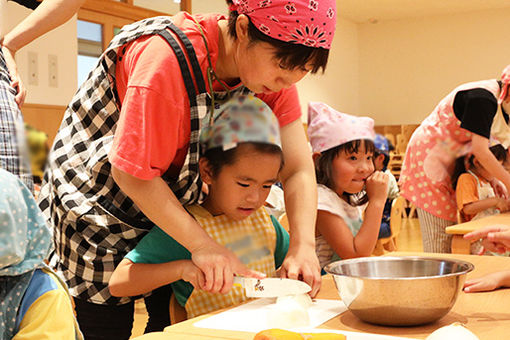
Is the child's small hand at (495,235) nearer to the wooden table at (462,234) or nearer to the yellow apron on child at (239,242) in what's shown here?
the yellow apron on child at (239,242)

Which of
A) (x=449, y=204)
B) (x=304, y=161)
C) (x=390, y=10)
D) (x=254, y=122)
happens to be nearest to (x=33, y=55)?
(x=254, y=122)

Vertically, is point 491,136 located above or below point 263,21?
below

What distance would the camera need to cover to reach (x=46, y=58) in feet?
0.54

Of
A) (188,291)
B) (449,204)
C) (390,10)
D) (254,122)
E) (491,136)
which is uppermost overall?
(390,10)

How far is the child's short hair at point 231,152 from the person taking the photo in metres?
0.20

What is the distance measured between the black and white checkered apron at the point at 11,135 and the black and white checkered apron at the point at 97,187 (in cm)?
15

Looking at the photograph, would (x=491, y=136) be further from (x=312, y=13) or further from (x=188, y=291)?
(x=312, y=13)

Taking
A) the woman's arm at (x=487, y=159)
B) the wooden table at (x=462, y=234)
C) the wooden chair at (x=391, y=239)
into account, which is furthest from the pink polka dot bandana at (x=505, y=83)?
the wooden chair at (x=391, y=239)

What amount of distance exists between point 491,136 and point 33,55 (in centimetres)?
155

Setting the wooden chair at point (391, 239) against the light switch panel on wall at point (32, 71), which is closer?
the light switch panel on wall at point (32, 71)

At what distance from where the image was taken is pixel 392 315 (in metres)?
0.43

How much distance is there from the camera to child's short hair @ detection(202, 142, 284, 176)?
7.7 inches

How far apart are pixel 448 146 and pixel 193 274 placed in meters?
1.17

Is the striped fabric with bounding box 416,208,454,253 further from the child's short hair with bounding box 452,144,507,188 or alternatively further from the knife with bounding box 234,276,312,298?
the knife with bounding box 234,276,312,298
